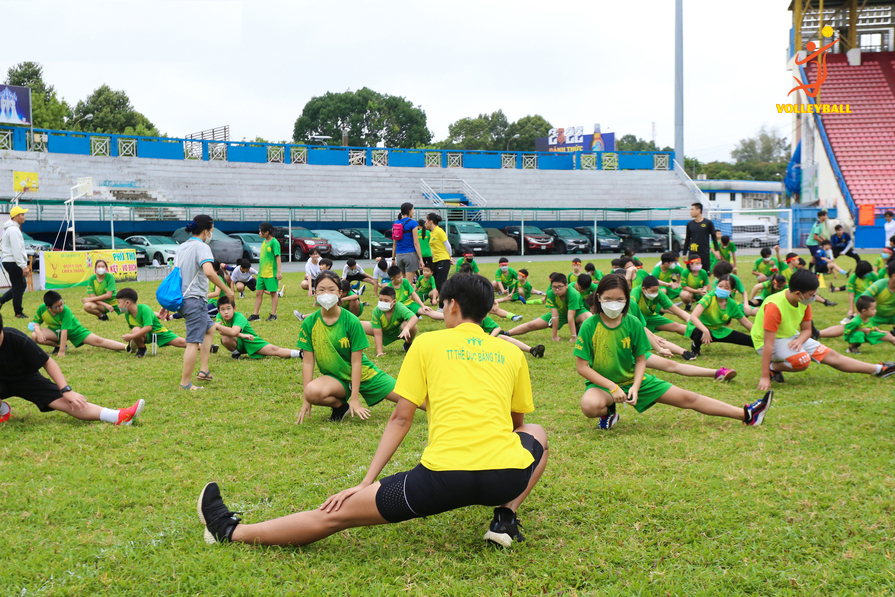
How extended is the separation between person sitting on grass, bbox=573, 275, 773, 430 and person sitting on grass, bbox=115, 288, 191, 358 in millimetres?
5935

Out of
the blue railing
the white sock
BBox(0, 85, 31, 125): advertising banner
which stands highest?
BBox(0, 85, 31, 125): advertising banner

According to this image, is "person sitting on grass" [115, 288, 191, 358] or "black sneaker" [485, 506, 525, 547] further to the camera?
"person sitting on grass" [115, 288, 191, 358]

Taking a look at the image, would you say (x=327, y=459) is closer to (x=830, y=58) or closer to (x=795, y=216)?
(x=795, y=216)

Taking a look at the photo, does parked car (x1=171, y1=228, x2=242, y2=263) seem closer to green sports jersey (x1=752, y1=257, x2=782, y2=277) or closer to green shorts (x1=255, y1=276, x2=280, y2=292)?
green shorts (x1=255, y1=276, x2=280, y2=292)

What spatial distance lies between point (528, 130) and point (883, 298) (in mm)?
76244

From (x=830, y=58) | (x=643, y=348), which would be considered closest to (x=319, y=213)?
(x=830, y=58)

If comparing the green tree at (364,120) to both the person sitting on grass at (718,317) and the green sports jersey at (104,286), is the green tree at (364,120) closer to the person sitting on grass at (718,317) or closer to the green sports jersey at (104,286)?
the green sports jersey at (104,286)

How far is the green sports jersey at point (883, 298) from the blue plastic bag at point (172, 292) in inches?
323

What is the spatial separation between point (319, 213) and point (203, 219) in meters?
29.8

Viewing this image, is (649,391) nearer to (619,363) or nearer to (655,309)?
(619,363)

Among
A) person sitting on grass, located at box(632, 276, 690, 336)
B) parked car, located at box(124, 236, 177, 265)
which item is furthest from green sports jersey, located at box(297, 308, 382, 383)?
parked car, located at box(124, 236, 177, 265)

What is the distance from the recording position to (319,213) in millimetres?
36062

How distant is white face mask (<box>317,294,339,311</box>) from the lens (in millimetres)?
5562

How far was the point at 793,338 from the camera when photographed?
22.6 ft
